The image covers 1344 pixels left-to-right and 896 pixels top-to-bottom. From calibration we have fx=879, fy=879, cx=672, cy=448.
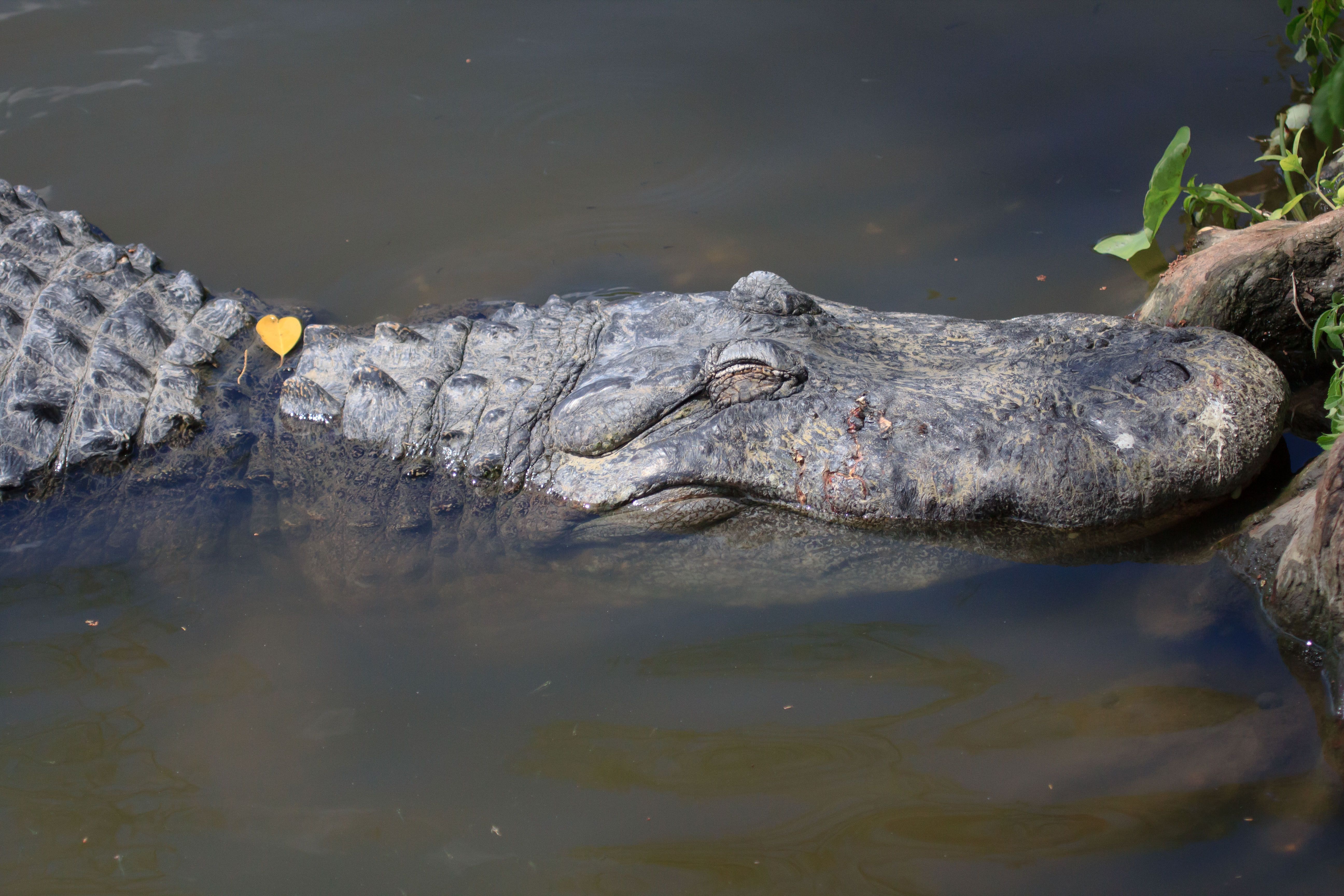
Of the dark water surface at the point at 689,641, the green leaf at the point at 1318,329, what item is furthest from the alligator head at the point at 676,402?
the green leaf at the point at 1318,329

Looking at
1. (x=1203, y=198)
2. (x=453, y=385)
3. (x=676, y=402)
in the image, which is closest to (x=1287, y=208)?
(x=1203, y=198)

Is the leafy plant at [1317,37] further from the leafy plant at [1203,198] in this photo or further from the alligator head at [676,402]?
the alligator head at [676,402]

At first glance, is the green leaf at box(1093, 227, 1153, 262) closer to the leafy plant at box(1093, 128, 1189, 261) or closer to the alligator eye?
the leafy plant at box(1093, 128, 1189, 261)

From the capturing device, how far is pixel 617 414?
2.83 meters

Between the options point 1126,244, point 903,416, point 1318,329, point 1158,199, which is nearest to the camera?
point 903,416

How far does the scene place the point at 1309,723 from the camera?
2.26 meters

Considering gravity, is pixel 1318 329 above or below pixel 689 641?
above

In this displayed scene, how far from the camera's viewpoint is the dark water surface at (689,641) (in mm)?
2193

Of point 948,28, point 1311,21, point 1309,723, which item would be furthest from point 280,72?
point 1309,723

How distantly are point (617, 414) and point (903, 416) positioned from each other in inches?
35.3

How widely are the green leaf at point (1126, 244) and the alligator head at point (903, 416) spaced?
0.91 metres

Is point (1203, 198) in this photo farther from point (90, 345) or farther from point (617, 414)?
point (90, 345)

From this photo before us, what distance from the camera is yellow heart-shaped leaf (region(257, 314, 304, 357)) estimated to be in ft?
11.2

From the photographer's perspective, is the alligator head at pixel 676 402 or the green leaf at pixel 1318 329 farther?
the green leaf at pixel 1318 329
